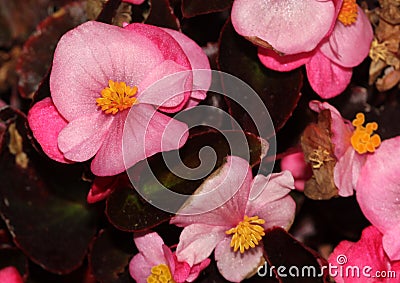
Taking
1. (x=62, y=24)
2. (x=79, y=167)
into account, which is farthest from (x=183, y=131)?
(x=62, y=24)

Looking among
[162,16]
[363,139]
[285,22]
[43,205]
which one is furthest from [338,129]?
[43,205]

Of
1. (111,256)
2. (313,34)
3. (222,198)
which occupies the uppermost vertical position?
(313,34)

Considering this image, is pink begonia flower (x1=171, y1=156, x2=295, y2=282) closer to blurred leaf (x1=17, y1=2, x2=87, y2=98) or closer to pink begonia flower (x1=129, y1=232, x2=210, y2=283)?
pink begonia flower (x1=129, y1=232, x2=210, y2=283)

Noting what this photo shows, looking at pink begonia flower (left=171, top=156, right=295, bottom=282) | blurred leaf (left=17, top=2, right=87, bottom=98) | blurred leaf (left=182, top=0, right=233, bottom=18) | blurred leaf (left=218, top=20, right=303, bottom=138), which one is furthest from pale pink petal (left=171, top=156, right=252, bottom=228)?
blurred leaf (left=17, top=2, right=87, bottom=98)

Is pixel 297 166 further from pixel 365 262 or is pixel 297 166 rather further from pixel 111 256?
pixel 111 256

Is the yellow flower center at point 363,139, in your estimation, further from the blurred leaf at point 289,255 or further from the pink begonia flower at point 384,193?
the blurred leaf at point 289,255

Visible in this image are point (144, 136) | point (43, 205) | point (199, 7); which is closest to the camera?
point (144, 136)
